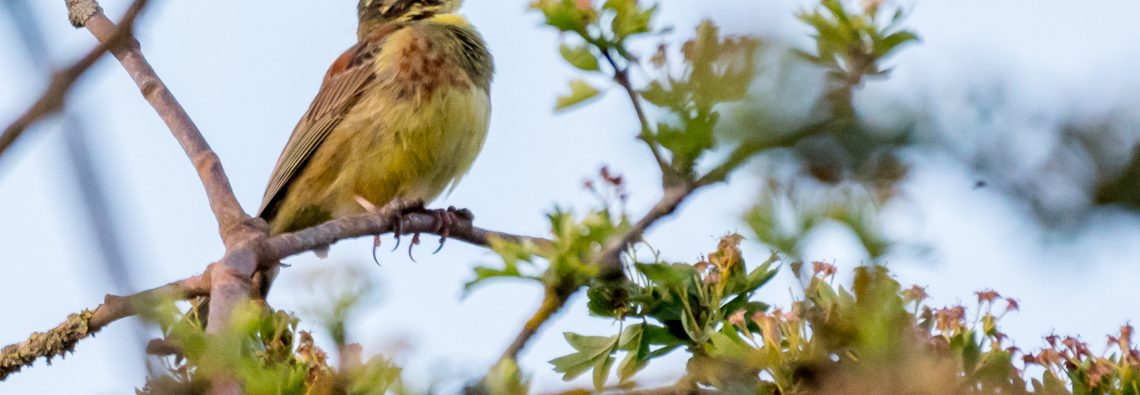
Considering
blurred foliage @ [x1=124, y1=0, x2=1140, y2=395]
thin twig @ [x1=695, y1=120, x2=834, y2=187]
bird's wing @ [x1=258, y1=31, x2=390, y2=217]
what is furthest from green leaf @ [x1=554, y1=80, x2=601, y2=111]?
bird's wing @ [x1=258, y1=31, x2=390, y2=217]

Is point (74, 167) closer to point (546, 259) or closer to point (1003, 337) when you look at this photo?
point (546, 259)

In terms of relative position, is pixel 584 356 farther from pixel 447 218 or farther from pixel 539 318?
pixel 447 218

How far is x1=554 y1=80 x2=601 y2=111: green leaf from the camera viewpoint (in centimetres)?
275

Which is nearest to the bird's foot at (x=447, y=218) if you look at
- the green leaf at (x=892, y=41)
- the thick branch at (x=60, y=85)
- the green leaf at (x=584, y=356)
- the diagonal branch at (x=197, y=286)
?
the diagonal branch at (x=197, y=286)

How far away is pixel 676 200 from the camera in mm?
2363

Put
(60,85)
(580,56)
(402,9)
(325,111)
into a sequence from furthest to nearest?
1. (402,9)
2. (325,111)
3. (580,56)
4. (60,85)

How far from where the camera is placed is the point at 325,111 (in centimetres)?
707

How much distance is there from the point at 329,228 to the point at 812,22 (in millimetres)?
2382

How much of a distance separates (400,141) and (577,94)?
376 centimetres

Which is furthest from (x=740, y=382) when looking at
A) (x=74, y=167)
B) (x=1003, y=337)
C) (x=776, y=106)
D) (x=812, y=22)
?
(x=74, y=167)

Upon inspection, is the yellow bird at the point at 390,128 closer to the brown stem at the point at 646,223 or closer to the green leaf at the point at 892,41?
the brown stem at the point at 646,223

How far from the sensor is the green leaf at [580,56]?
8.70 feet

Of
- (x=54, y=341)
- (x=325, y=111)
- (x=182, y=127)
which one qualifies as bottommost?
(x=54, y=341)

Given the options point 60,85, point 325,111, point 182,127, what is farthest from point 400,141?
point 60,85
